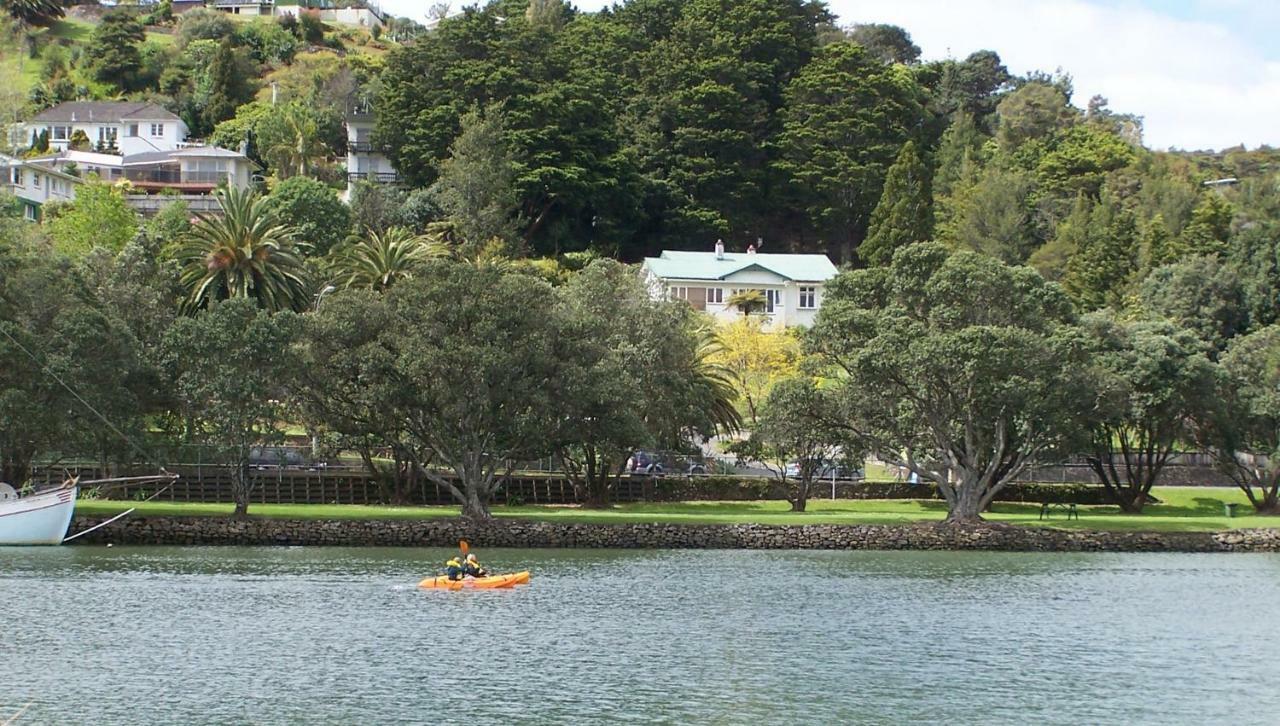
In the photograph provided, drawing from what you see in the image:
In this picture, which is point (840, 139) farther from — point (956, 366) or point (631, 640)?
point (631, 640)

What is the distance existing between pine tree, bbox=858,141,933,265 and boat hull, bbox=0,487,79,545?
66878 millimetres

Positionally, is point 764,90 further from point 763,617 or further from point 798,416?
point 763,617

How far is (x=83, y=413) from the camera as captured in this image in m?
64.4

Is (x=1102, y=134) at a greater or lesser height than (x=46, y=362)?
greater

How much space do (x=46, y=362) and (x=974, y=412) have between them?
37595 millimetres

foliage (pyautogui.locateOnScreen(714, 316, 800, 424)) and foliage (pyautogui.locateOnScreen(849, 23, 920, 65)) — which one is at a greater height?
foliage (pyautogui.locateOnScreen(849, 23, 920, 65))


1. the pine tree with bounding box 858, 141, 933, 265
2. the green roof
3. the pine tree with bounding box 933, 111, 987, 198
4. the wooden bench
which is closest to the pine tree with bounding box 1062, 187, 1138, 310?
the pine tree with bounding box 858, 141, 933, 265

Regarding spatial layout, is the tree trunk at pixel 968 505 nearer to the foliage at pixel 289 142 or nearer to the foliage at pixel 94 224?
the foliage at pixel 94 224

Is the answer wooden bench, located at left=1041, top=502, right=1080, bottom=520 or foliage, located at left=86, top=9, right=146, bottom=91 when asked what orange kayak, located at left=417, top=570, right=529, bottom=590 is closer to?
wooden bench, located at left=1041, top=502, right=1080, bottom=520

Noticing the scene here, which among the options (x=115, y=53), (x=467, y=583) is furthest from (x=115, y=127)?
(x=467, y=583)

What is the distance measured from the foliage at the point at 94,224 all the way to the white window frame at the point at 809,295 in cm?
4517

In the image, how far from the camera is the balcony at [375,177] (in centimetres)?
12850

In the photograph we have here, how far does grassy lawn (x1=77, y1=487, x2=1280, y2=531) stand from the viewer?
67625 millimetres

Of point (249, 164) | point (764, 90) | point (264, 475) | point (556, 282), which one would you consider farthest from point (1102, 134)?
point (264, 475)
